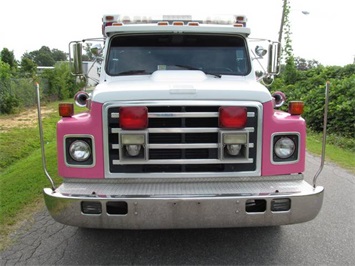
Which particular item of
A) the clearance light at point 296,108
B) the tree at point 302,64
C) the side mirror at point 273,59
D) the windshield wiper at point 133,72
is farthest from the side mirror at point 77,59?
the tree at point 302,64

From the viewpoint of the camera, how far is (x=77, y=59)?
15.4 ft

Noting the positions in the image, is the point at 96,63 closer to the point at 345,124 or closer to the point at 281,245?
the point at 281,245

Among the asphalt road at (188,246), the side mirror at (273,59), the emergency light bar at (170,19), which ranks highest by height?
the emergency light bar at (170,19)

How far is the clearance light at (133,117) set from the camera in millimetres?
3012

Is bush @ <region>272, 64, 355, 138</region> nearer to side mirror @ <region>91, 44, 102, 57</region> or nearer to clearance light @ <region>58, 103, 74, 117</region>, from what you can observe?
side mirror @ <region>91, 44, 102, 57</region>

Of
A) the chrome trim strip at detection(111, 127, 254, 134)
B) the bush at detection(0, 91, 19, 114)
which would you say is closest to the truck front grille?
the chrome trim strip at detection(111, 127, 254, 134)

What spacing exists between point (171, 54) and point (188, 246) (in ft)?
7.33

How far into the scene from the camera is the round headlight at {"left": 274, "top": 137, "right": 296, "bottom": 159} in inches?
128

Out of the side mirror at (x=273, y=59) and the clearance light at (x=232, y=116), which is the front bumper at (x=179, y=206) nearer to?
the clearance light at (x=232, y=116)

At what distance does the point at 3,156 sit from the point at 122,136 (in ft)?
21.4

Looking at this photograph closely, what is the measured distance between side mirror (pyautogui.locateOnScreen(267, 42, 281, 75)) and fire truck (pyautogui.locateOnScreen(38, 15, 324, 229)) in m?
1.58

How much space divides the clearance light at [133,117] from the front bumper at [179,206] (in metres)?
0.56

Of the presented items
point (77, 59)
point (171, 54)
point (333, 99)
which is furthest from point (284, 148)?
point (333, 99)

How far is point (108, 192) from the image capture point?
2996 millimetres
